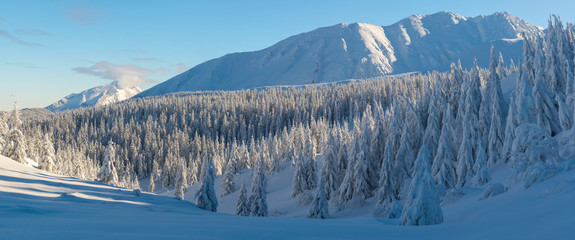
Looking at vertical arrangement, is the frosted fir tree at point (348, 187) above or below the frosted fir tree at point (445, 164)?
below

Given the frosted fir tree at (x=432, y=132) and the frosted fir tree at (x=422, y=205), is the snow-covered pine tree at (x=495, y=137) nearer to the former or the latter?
the frosted fir tree at (x=432, y=132)

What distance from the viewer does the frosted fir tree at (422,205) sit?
1450 cm

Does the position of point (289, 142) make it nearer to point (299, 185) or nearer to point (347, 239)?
point (299, 185)

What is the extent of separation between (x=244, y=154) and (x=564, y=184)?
85.9 meters

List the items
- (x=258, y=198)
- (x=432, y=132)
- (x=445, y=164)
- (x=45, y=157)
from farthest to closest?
(x=45, y=157) → (x=258, y=198) → (x=432, y=132) → (x=445, y=164)

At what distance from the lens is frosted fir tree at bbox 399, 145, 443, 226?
1450cm

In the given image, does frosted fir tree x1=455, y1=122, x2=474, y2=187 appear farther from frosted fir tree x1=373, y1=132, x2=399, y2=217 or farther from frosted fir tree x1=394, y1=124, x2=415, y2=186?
frosted fir tree x1=373, y1=132, x2=399, y2=217

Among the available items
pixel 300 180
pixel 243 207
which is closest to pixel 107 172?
pixel 243 207

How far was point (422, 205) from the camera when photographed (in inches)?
577

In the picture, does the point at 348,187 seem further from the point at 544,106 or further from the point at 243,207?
the point at 544,106

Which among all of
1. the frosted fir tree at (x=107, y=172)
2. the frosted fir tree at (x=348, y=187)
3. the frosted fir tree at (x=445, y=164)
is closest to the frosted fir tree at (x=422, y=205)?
the frosted fir tree at (x=445, y=164)

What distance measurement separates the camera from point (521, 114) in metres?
27.7

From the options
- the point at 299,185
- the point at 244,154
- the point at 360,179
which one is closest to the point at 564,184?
the point at 360,179

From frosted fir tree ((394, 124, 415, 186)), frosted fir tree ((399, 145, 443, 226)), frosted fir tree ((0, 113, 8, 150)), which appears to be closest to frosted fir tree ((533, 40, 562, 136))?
frosted fir tree ((394, 124, 415, 186))
